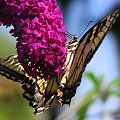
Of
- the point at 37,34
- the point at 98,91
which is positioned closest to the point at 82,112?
the point at 98,91

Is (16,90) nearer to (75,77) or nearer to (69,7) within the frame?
(69,7)

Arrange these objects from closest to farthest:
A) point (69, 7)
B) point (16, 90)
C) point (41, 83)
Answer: point (41, 83) < point (16, 90) < point (69, 7)

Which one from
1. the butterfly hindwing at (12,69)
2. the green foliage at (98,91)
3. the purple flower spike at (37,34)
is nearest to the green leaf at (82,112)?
the green foliage at (98,91)

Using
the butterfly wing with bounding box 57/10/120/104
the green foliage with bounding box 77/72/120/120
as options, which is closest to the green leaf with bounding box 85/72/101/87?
the green foliage with bounding box 77/72/120/120

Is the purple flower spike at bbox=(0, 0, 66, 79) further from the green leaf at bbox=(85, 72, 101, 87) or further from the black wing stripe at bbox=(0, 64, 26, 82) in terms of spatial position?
the green leaf at bbox=(85, 72, 101, 87)

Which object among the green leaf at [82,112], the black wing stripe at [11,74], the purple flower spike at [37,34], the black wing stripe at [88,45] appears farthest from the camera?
the green leaf at [82,112]

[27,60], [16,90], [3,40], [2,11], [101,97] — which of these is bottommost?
[3,40]

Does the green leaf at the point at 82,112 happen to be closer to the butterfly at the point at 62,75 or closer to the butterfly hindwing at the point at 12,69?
the butterfly at the point at 62,75

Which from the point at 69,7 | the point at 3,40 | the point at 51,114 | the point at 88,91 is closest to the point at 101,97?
the point at 88,91
